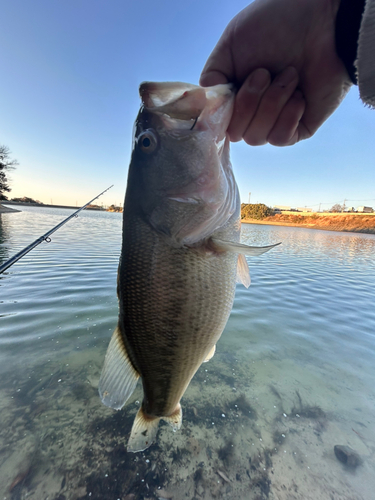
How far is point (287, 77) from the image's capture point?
1776 millimetres

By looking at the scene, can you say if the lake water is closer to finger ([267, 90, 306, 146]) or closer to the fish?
the fish

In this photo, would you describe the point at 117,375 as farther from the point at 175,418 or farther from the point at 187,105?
the point at 187,105

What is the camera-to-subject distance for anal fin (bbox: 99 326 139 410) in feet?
5.20

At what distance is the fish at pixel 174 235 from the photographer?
4.86 ft

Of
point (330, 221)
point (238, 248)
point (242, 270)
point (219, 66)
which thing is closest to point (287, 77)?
point (219, 66)

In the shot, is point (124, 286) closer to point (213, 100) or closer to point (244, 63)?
point (213, 100)

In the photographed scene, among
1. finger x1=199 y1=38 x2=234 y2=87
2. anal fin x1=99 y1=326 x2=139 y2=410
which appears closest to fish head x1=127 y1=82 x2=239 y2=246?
finger x1=199 y1=38 x2=234 y2=87

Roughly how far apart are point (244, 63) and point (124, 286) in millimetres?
1884

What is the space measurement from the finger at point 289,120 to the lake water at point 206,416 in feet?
11.0

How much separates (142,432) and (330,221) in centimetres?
8349

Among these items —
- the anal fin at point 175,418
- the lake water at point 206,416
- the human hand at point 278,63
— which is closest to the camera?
the human hand at point 278,63

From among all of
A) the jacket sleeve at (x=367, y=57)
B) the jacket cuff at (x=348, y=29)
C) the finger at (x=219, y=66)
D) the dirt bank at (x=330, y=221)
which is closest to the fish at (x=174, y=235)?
the finger at (x=219, y=66)

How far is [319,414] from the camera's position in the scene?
3182mm

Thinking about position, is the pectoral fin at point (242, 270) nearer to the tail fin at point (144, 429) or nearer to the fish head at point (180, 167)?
the fish head at point (180, 167)
